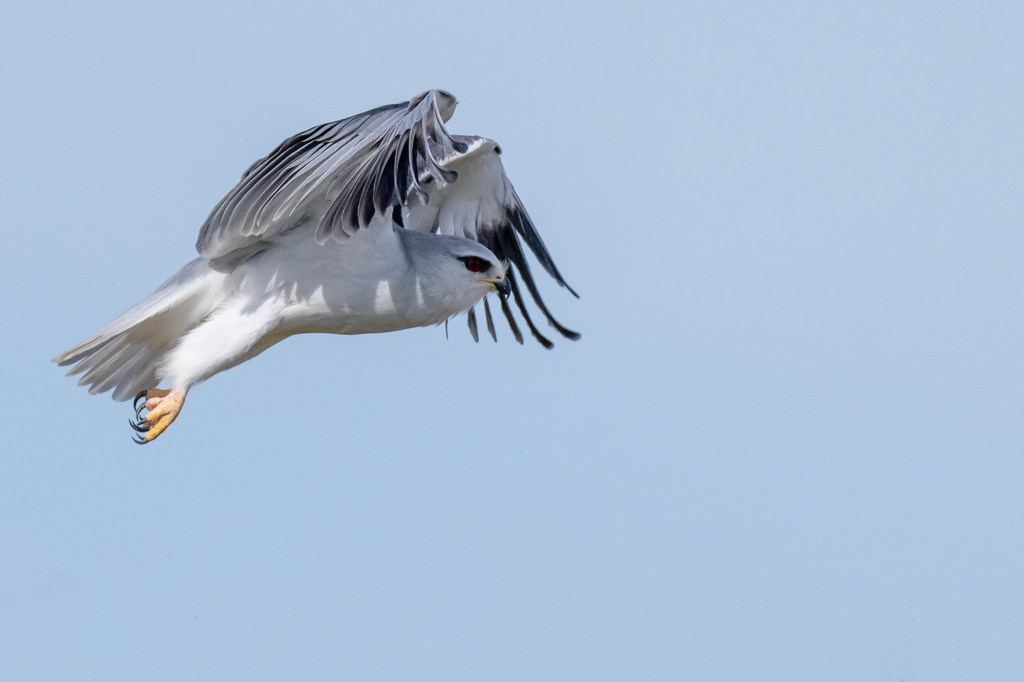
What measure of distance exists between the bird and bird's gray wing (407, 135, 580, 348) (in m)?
1.10

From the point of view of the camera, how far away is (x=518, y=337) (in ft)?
24.6

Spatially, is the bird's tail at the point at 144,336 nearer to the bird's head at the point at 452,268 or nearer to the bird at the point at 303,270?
the bird at the point at 303,270

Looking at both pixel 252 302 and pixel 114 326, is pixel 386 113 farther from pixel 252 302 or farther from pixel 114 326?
pixel 114 326

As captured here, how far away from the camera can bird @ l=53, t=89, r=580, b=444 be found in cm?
511

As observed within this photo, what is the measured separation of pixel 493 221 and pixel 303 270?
2.34 meters

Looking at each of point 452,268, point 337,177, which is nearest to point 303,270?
point 337,177

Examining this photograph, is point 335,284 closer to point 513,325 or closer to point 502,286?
point 502,286

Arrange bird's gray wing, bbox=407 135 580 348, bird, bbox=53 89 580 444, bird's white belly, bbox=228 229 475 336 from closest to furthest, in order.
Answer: bird, bbox=53 89 580 444 → bird's white belly, bbox=228 229 475 336 → bird's gray wing, bbox=407 135 580 348

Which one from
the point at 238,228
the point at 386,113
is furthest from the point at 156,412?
the point at 386,113

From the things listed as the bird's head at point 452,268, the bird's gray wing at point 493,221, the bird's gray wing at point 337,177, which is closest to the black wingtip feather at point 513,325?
the bird's gray wing at point 493,221

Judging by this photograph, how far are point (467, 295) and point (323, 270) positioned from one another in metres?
0.79

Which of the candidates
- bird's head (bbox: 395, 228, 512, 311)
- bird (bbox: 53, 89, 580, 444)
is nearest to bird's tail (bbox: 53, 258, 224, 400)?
bird (bbox: 53, 89, 580, 444)

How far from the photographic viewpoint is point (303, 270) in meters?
5.62

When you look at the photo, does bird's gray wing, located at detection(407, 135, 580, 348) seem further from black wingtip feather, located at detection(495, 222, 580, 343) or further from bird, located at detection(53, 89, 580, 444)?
bird, located at detection(53, 89, 580, 444)
